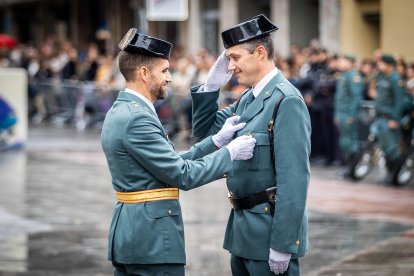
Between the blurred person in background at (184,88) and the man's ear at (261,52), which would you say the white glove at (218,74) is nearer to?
the man's ear at (261,52)

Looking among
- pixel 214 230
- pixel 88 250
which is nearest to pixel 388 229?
pixel 214 230

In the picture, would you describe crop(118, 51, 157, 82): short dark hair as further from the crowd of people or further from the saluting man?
the crowd of people

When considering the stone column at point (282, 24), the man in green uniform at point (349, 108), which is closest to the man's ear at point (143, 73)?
the man in green uniform at point (349, 108)

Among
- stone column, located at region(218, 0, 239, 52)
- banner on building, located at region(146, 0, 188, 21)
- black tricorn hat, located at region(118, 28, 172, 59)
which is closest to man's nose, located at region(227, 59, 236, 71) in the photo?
black tricorn hat, located at region(118, 28, 172, 59)

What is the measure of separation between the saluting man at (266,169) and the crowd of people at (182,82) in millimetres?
11128

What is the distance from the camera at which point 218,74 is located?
6.08m

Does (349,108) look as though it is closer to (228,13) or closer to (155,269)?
(155,269)

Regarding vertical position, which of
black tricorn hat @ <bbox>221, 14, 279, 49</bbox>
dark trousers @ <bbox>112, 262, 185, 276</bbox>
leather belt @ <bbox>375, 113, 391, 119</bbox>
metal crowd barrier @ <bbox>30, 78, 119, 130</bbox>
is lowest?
metal crowd barrier @ <bbox>30, 78, 119, 130</bbox>

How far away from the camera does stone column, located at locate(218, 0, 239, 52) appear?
31.9 metres

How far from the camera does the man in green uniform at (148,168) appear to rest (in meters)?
5.67

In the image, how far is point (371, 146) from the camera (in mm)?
17594

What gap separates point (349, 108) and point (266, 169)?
1253 cm

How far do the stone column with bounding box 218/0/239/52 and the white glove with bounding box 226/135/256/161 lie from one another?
25973 mm

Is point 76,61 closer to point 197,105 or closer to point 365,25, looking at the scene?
point 365,25
